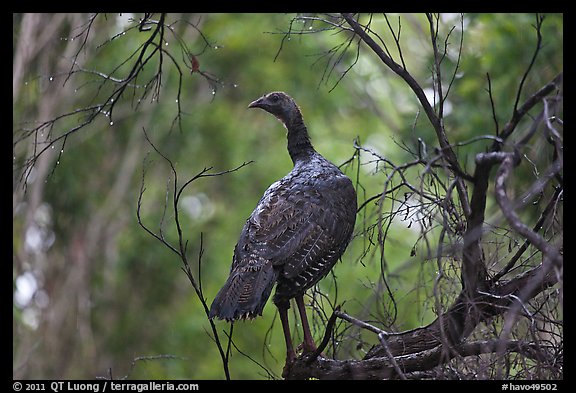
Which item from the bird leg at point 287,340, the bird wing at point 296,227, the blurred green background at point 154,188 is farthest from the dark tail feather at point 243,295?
the blurred green background at point 154,188

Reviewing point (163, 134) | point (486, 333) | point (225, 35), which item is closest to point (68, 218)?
point (163, 134)

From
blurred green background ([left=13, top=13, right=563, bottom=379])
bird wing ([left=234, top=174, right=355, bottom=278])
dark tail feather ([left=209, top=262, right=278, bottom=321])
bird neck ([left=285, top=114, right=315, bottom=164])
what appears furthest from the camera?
blurred green background ([left=13, top=13, right=563, bottom=379])

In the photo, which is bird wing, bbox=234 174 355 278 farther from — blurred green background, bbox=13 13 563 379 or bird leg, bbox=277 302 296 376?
blurred green background, bbox=13 13 563 379

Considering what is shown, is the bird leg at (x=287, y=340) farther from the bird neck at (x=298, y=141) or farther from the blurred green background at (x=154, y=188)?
the blurred green background at (x=154, y=188)

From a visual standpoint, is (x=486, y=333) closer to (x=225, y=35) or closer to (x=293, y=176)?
(x=293, y=176)

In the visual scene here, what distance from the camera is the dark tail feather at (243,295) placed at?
15.5 ft

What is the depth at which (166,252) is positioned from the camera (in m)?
15.8

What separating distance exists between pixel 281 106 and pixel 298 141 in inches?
12.7

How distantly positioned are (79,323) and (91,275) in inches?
37.7

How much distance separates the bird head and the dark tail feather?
5.44ft

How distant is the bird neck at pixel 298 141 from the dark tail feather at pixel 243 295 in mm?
1355

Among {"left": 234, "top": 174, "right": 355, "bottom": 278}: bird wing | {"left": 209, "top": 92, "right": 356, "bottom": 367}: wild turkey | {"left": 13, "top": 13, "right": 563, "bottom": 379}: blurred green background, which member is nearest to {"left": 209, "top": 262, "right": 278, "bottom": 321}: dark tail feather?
{"left": 209, "top": 92, "right": 356, "bottom": 367}: wild turkey

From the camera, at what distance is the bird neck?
242 inches
